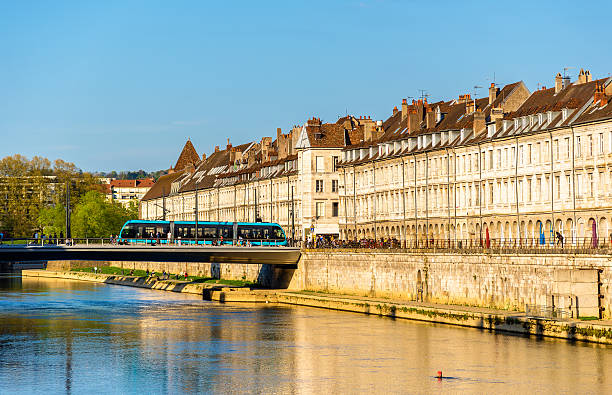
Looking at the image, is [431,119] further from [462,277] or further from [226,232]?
[462,277]

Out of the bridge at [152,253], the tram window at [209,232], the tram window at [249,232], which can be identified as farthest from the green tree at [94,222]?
the bridge at [152,253]

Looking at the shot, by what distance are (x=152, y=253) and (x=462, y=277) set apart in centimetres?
3154

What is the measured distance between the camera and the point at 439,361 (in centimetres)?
6228

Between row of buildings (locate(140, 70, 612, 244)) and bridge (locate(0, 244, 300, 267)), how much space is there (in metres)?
13.0

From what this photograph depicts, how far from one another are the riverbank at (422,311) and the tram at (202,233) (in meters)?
5.18

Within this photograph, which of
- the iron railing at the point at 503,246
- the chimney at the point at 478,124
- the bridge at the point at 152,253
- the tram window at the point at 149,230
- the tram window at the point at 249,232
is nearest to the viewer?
the iron railing at the point at 503,246

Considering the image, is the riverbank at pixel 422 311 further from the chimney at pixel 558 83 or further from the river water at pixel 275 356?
the chimney at pixel 558 83

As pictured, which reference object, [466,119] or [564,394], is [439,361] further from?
[466,119]

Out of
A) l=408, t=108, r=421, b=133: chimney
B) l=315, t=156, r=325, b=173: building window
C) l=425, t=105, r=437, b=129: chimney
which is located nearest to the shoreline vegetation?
l=315, t=156, r=325, b=173: building window

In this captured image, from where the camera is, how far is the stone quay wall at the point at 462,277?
224 ft

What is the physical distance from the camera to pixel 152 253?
103 m

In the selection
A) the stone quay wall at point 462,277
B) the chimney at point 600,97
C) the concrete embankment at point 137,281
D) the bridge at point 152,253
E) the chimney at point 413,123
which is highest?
the chimney at point 413,123

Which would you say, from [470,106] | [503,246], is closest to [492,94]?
[470,106]

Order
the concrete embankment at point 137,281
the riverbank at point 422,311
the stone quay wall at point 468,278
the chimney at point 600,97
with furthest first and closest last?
the concrete embankment at point 137,281
the chimney at point 600,97
the stone quay wall at point 468,278
the riverbank at point 422,311
